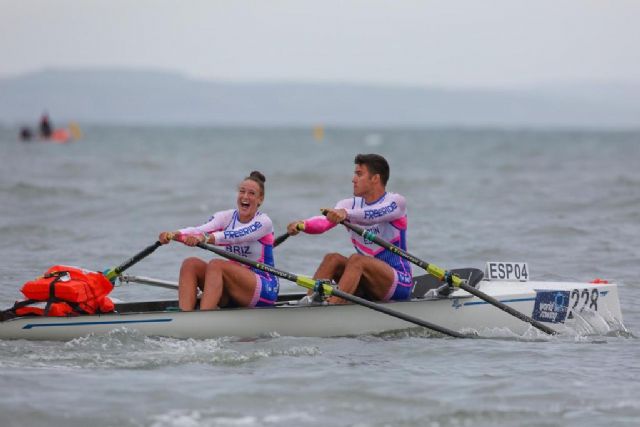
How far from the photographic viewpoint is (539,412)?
789cm

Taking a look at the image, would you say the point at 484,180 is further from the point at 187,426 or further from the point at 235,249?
the point at 187,426

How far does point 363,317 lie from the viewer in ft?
34.5

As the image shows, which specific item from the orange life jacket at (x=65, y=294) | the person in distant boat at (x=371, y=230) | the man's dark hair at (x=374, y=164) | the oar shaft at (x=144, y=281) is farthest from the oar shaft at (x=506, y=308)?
the orange life jacket at (x=65, y=294)

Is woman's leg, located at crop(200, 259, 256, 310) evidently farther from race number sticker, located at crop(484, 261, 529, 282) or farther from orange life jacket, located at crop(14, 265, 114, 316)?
race number sticker, located at crop(484, 261, 529, 282)

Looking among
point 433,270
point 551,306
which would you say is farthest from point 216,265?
point 551,306

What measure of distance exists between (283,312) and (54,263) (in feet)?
22.9

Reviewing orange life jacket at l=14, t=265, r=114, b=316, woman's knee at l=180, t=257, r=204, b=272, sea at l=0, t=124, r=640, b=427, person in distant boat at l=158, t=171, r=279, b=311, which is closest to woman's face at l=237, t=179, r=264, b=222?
person in distant boat at l=158, t=171, r=279, b=311

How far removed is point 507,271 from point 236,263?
10.0ft

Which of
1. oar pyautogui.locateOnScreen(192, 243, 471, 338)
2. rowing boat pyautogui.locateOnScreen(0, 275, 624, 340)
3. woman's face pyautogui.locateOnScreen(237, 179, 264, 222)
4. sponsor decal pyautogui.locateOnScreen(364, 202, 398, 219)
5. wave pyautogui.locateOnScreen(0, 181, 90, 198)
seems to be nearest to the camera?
rowing boat pyautogui.locateOnScreen(0, 275, 624, 340)

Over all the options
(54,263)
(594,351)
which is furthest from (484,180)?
(594,351)

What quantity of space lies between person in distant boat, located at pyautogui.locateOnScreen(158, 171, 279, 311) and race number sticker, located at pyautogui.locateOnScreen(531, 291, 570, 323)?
9.01 feet

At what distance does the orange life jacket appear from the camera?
9867 mm

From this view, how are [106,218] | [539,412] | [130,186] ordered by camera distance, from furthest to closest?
[130,186] < [106,218] < [539,412]

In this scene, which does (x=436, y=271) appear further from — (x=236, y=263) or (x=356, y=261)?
(x=236, y=263)
